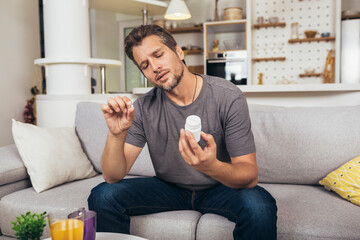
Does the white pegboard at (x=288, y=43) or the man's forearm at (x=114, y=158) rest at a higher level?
the white pegboard at (x=288, y=43)

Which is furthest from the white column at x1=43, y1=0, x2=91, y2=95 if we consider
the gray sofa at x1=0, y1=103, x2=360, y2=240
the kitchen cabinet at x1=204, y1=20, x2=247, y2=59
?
the kitchen cabinet at x1=204, y1=20, x2=247, y2=59

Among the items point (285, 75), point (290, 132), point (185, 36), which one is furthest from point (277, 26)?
point (290, 132)

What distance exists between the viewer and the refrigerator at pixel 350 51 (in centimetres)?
440

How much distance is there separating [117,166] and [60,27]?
1821 mm

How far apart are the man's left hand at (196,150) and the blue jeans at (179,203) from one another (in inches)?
10.0

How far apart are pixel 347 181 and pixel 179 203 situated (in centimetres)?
71

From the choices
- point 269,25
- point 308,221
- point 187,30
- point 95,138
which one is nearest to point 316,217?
point 308,221

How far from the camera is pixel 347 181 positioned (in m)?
1.43

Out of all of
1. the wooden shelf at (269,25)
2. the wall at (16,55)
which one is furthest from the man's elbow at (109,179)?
the wooden shelf at (269,25)

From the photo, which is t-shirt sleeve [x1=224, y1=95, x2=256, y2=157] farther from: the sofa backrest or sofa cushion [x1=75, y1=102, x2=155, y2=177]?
sofa cushion [x1=75, y1=102, x2=155, y2=177]

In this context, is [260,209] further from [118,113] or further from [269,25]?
[269,25]

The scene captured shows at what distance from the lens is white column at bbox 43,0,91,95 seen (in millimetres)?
2676

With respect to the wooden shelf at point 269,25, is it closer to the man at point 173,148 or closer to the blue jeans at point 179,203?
the man at point 173,148

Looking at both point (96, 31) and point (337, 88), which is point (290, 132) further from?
point (96, 31)
